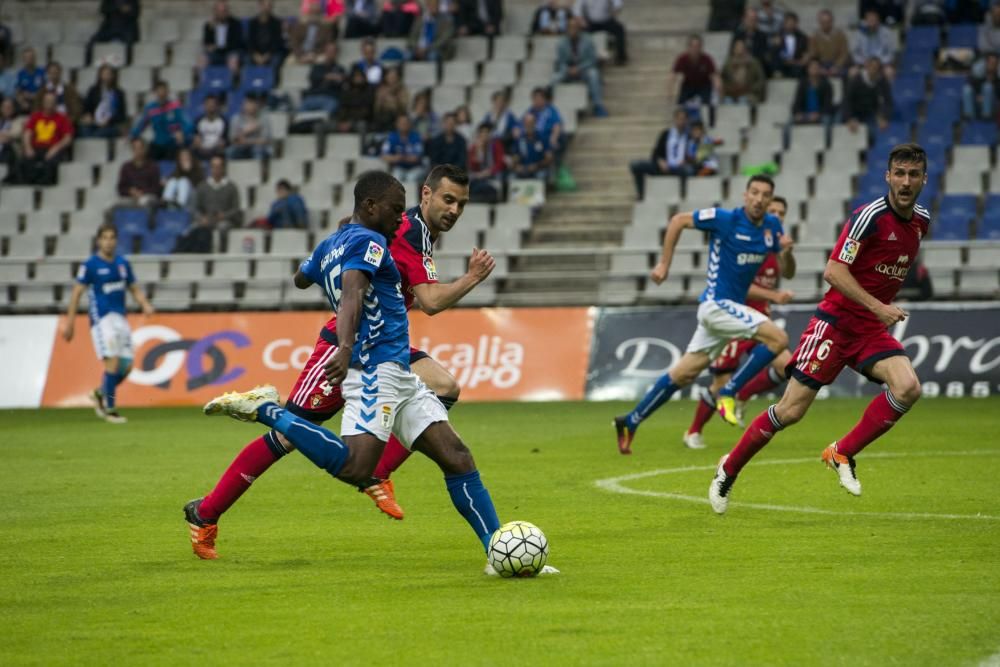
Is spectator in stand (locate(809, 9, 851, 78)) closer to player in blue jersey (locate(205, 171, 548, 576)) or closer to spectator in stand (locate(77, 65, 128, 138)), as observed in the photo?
spectator in stand (locate(77, 65, 128, 138))

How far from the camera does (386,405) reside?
8125 mm

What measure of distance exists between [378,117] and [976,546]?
20.5 m

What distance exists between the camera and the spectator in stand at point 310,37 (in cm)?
3044

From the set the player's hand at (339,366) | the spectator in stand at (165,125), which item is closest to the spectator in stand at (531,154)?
the spectator in stand at (165,125)

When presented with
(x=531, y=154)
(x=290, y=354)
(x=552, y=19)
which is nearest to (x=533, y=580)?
(x=290, y=354)

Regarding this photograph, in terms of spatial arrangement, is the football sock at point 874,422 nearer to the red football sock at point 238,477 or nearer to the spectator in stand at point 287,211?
the red football sock at point 238,477

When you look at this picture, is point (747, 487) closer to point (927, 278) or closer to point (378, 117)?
point (927, 278)

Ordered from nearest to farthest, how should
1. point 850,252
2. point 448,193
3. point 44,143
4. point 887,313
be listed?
point 448,193 → point 887,313 → point 850,252 → point 44,143

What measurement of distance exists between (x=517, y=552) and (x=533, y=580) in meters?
0.16

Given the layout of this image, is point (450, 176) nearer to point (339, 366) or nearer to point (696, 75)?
point (339, 366)

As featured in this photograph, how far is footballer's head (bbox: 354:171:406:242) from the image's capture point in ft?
26.7

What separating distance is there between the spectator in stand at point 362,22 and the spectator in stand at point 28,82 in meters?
5.93

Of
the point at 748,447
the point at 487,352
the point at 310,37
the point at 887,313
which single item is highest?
the point at 887,313

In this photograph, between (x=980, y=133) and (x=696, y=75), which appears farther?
(x=696, y=75)
